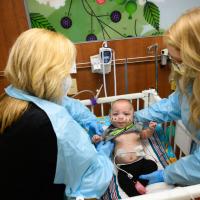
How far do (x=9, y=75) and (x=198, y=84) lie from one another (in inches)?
36.0

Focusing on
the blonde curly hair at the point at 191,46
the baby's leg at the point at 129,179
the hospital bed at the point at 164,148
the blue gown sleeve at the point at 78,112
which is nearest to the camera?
the hospital bed at the point at 164,148

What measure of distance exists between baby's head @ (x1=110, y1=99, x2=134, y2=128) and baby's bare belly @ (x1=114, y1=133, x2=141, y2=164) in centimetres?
13

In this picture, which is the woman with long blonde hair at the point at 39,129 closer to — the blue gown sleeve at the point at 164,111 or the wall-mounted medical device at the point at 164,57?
the blue gown sleeve at the point at 164,111

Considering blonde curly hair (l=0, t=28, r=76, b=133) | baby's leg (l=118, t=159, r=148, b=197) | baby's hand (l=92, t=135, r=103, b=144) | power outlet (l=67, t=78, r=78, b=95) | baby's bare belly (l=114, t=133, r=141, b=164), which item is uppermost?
blonde curly hair (l=0, t=28, r=76, b=133)

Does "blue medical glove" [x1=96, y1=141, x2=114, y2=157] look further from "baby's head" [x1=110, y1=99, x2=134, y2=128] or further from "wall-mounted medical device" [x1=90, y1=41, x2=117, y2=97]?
"wall-mounted medical device" [x1=90, y1=41, x2=117, y2=97]

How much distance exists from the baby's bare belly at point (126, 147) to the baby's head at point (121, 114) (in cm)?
13

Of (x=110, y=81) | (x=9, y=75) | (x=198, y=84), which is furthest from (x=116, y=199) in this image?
(x=110, y=81)

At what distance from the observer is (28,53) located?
1.02 m

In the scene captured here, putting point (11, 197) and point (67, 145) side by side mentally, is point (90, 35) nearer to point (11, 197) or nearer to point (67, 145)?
point (67, 145)

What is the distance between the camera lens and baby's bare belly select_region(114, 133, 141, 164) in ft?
5.38

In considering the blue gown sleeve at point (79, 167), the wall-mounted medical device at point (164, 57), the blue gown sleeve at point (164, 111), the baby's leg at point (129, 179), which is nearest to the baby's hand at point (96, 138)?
the baby's leg at point (129, 179)

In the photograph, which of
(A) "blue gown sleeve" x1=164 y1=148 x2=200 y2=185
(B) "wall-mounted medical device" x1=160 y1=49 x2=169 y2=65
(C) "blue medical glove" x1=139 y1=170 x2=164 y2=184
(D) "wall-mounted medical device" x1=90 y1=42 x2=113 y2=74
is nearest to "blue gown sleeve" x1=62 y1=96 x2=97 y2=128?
(D) "wall-mounted medical device" x1=90 y1=42 x2=113 y2=74

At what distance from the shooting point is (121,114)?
74.9 inches

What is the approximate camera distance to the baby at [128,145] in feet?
4.86
